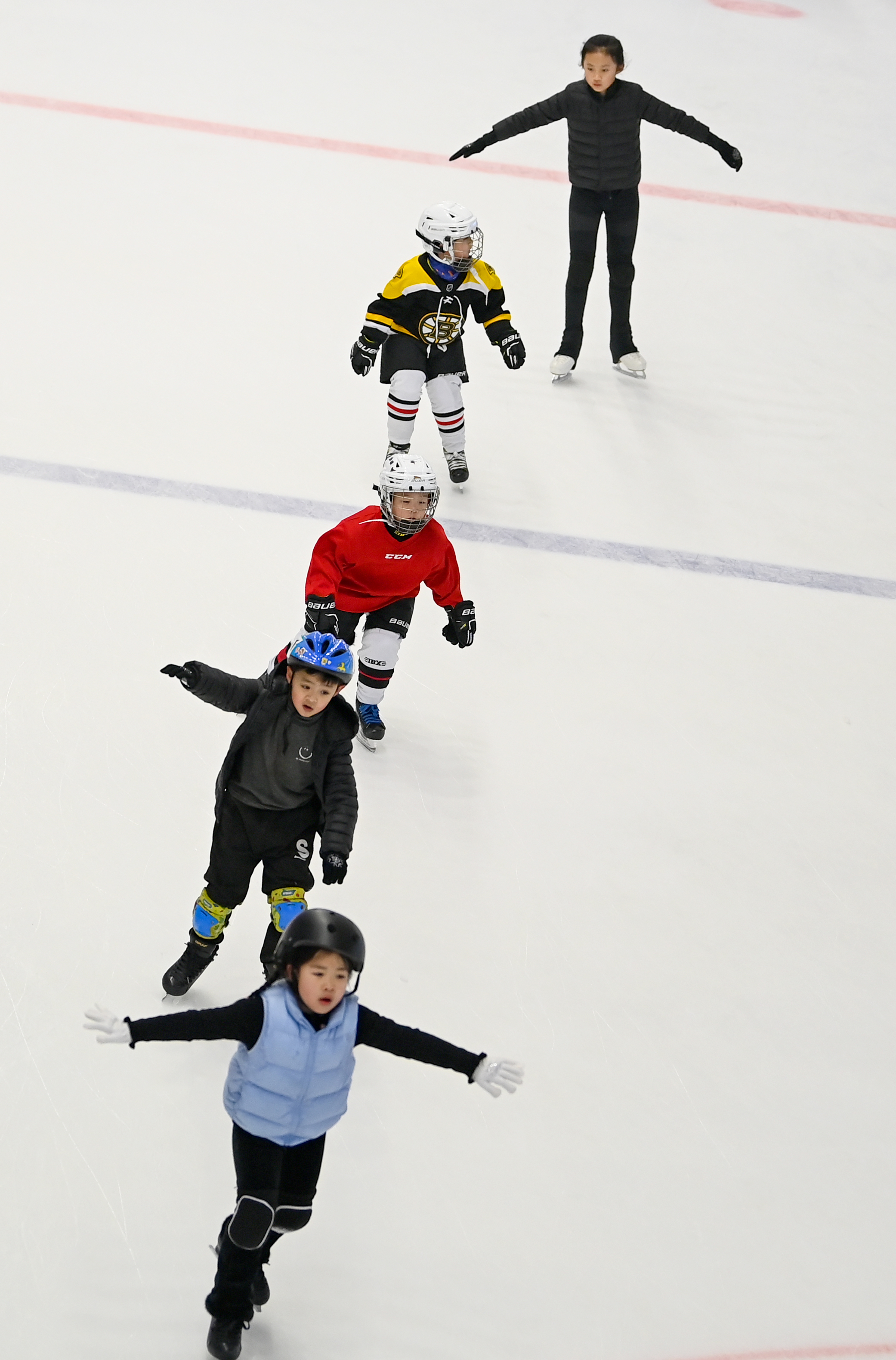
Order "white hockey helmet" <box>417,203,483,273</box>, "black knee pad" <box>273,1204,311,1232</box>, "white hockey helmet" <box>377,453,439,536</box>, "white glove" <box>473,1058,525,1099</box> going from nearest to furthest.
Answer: "white glove" <box>473,1058,525,1099</box>, "black knee pad" <box>273,1204,311,1232</box>, "white hockey helmet" <box>377,453,439,536</box>, "white hockey helmet" <box>417,203,483,273</box>

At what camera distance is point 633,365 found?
6637 millimetres

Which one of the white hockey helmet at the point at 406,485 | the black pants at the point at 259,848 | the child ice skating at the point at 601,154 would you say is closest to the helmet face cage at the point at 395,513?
the white hockey helmet at the point at 406,485

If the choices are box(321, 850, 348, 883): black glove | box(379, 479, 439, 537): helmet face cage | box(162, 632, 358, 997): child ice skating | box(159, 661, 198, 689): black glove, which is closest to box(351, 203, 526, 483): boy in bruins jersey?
box(379, 479, 439, 537): helmet face cage

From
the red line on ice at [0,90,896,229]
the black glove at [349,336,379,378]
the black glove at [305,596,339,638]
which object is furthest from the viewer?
the red line on ice at [0,90,896,229]

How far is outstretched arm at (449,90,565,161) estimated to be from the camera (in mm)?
6070

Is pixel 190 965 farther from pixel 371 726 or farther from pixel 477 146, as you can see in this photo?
pixel 477 146

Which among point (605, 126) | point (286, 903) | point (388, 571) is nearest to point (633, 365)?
point (605, 126)

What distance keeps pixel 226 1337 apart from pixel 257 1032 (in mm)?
718

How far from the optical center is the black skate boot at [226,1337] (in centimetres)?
293

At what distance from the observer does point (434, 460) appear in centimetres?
589

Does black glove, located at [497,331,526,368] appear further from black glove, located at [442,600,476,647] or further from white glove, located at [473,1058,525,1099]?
white glove, located at [473,1058,525,1099]

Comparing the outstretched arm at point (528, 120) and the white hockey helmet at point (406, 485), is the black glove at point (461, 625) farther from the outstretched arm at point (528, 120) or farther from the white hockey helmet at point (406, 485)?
the outstretched arm at point (528, 120)

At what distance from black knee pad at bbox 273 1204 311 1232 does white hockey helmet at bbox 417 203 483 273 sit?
11.3 feet

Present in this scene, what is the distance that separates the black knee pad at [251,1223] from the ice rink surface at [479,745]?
405 mm
